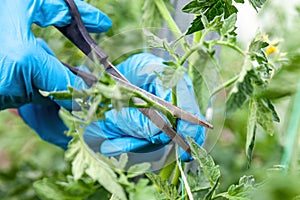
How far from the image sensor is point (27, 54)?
0.82 metres

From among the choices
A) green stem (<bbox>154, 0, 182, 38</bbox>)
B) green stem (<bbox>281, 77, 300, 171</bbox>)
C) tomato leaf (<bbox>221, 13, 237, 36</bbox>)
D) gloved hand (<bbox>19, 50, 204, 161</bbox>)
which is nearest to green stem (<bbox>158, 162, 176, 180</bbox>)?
gloved hand (<bbox>19, 50, 204, 161</bbox>)

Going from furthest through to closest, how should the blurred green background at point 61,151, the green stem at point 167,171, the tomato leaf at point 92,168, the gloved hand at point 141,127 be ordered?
the blurred green background at point 61,151, the green stem at point 167,171, the gloved hand at point 141,127, the tomato leaf at point 92,168

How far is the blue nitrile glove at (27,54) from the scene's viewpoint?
82cm

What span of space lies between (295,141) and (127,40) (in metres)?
0.36

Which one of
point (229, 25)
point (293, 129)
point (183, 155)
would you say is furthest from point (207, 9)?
point (293, 129)

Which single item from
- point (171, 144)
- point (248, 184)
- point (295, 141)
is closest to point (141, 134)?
point (171, 144)

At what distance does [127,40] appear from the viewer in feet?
1.98

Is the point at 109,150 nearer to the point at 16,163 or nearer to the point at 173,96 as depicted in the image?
the point at 173,96

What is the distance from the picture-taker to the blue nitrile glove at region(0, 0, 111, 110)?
82 centimetres

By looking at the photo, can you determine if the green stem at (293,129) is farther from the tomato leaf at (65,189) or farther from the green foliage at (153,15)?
the green foliage at (153,15)

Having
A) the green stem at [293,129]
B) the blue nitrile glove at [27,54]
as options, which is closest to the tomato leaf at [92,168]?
the green stem at [293,129]

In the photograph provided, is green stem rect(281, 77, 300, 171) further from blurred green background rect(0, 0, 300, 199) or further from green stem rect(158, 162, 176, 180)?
blurred green background rect(0, 0, 300, 199)

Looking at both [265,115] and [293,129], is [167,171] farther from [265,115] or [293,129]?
[293,129]

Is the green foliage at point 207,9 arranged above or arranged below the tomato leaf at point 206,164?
above
